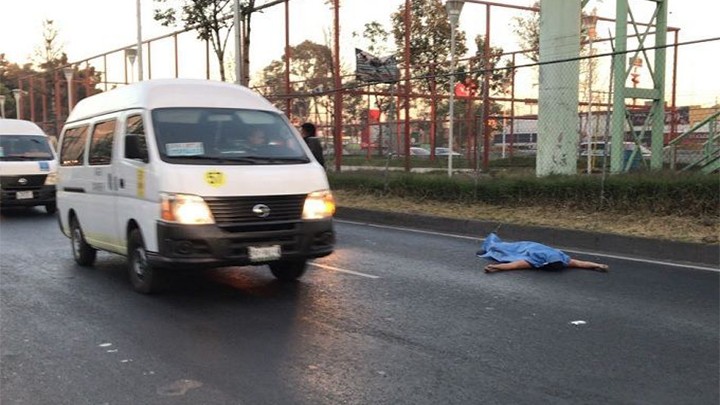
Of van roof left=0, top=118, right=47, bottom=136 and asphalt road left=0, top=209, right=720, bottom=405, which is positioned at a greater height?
van roof left=0, top=118, right=47, bottom=136

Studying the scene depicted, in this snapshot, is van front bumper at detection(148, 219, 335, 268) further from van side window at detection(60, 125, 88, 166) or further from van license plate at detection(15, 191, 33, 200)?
van license plate at detection(15, 191, 33, 200)

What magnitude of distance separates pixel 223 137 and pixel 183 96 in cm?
72

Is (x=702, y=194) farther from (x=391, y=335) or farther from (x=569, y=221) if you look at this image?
(x=391, y=335)

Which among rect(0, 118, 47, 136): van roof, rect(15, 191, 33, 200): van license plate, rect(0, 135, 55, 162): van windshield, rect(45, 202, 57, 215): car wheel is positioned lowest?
rect(45, 202, 57, 215): car wheel

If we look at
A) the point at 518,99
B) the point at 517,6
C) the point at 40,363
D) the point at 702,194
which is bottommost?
the point at 40,363

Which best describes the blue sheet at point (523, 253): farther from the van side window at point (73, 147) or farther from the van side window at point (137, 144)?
the van side window at point (73, 147)

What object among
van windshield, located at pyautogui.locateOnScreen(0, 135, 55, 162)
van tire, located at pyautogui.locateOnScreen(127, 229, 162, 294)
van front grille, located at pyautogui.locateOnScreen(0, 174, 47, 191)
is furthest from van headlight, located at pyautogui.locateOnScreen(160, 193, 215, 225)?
van windshield, located at pyautogui.locateOnScreen(0, 135, 55, 162)

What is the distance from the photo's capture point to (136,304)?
645 cm

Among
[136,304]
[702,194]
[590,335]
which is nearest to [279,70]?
[702,194]

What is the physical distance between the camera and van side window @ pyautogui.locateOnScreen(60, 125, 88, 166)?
8.38 m

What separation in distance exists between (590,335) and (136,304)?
4120mm

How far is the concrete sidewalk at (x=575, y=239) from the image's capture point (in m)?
8.48

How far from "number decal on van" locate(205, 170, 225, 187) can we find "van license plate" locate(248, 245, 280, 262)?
0.67m

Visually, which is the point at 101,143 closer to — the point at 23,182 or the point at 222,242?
the point at 222,242
